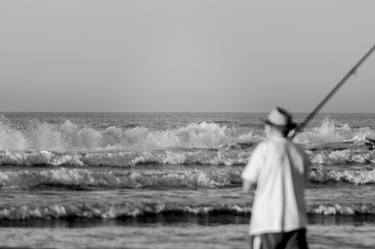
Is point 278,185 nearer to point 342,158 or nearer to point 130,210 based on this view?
point 130,210

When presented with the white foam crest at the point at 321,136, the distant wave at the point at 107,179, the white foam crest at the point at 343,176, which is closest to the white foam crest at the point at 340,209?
the distant wave at the point at 107,179

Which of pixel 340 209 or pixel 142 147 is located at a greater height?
pixel 340 209

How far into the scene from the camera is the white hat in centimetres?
568

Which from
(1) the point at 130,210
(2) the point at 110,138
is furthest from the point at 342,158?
(1) the point at 130,210

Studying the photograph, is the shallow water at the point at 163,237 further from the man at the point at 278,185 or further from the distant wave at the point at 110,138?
the distant wave at the point at 110,138

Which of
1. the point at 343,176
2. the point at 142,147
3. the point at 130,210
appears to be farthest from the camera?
the point at 142,147

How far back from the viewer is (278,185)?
556 centimetres

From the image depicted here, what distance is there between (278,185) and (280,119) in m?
0.52

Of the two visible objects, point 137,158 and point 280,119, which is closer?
point 280,119

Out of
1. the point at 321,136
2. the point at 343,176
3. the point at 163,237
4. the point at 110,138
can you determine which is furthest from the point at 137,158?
the point at 321,136

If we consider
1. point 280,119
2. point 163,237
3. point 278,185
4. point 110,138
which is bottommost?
point 163,237

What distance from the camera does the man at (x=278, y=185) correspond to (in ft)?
18.1

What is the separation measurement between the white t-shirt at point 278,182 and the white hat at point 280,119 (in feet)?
0.39

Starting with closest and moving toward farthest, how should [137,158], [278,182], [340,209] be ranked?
[278,182] < [340,209] < [137,158]
